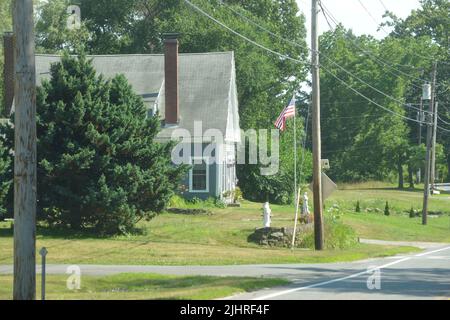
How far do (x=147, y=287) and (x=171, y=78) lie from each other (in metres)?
27.7

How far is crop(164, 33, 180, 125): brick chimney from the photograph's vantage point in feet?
154

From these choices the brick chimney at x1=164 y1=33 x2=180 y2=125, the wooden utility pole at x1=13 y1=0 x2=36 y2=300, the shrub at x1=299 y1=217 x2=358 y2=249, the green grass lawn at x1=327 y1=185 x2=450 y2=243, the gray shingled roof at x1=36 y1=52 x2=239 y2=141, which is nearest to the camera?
the wooden utility pole at x1=13 y1=0 x2=36 y2=300

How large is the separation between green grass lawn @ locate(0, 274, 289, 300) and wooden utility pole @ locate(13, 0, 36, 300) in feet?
11.0

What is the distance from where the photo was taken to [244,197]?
58312 millimetres

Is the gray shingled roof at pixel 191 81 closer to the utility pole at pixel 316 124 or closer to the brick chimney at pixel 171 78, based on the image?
the brick chimney at pixel 171 78

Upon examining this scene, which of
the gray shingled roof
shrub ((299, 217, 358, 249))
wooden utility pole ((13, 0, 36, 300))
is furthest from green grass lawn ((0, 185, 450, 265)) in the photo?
→ wooden utility pole ((13, 0, 36, 300))

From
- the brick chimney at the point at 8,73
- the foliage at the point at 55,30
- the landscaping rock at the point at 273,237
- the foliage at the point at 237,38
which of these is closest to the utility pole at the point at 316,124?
the landscaping rock at the point at 273,237

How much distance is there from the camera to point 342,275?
23.2 m

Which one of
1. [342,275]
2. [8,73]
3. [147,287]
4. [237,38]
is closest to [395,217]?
[237,38]

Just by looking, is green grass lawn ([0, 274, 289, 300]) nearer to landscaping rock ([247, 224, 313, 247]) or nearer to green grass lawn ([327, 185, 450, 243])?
landscaping rock ([247, 224, 313, 247])

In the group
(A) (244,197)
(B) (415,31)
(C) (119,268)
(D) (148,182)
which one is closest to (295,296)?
(C) (119,268)

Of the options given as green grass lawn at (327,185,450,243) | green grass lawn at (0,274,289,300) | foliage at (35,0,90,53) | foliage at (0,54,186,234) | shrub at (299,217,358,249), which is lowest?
green grass lawn at (327,185,450,243)

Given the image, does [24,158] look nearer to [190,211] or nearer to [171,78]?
[190,211]
